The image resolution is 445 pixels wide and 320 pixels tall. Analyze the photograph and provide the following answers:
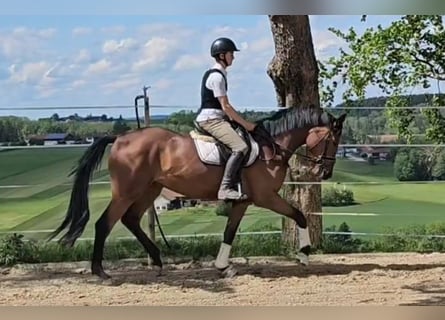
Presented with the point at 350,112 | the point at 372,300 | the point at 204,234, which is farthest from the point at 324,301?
the point at 350,112

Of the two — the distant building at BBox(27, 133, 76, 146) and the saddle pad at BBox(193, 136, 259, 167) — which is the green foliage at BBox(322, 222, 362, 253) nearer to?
the saddle pad at BBox(193, 136, 259, 167)

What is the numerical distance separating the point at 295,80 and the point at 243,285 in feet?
3.53

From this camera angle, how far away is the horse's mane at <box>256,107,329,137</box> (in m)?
3.95

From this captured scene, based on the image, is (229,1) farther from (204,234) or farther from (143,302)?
(143,302)

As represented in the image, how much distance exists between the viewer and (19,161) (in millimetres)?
3953

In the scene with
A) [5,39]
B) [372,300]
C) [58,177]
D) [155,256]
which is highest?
[5,39]

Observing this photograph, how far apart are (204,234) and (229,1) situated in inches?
46.9

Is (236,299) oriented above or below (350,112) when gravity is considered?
below

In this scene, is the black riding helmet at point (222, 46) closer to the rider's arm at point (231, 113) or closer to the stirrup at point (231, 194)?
the rider's arm at point (231, 113)

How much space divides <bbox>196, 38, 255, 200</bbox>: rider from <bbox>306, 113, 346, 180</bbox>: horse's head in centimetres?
32

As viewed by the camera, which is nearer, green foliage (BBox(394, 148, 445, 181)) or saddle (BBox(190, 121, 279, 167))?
saddle (BBox(190, 121, 279, 167))

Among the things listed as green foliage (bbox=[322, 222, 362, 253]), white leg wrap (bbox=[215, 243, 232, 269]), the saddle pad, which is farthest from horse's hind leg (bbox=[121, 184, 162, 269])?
green foliage (bbox=[322, 222, 362, 253])

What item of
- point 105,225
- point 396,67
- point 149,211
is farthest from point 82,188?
point 396,67

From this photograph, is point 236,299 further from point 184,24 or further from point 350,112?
point 184,24
